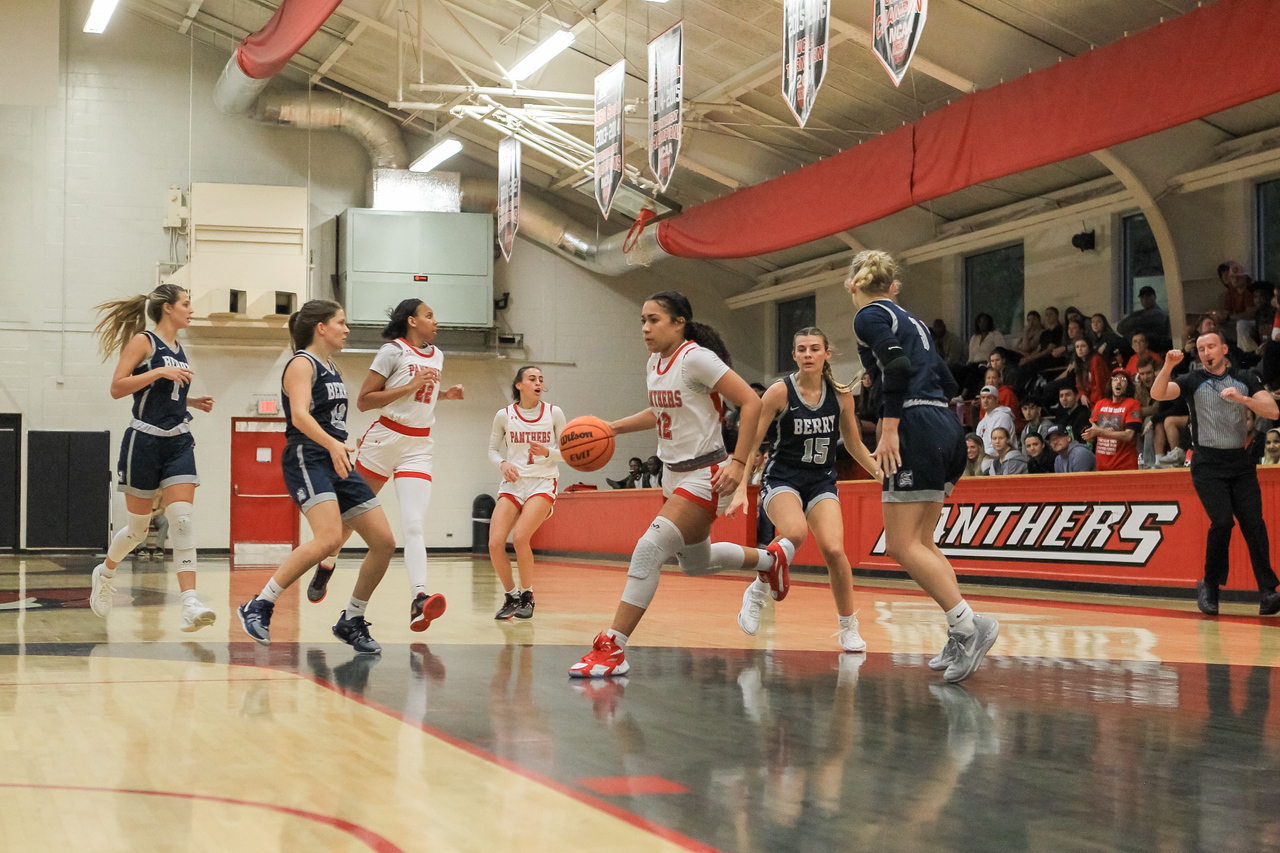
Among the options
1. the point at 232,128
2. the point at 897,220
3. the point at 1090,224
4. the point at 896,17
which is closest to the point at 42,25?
the point at 232,128

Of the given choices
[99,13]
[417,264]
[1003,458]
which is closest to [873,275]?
[1003,458]

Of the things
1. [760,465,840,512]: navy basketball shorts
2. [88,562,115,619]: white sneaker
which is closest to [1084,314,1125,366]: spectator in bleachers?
[760,465,840,512]: navy basketball shorts

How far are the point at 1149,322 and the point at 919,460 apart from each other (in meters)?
10.9

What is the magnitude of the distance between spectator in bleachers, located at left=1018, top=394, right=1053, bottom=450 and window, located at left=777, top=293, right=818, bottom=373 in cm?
854

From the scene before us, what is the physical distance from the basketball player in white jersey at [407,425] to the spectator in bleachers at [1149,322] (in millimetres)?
10274

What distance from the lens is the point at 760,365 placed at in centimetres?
2414

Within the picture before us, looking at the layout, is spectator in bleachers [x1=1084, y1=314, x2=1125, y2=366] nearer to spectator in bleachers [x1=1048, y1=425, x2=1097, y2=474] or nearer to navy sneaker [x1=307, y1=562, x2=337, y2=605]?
spectator in bleachers [x1=1048, y1=425, x2=1097, y2=474]

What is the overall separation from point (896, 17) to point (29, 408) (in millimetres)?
16702

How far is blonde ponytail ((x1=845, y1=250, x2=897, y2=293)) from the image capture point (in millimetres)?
5215

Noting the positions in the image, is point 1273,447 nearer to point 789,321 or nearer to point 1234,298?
point 1234,298

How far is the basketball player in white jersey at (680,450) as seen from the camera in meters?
4.98

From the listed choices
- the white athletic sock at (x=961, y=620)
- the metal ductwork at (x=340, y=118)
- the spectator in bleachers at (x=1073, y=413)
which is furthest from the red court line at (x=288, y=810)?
the metal ductwork at (x=340, y=118)

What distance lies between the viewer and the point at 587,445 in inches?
230

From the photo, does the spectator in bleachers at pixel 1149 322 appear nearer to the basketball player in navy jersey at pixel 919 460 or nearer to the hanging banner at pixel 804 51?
the hanging banner at pixel 804 51
